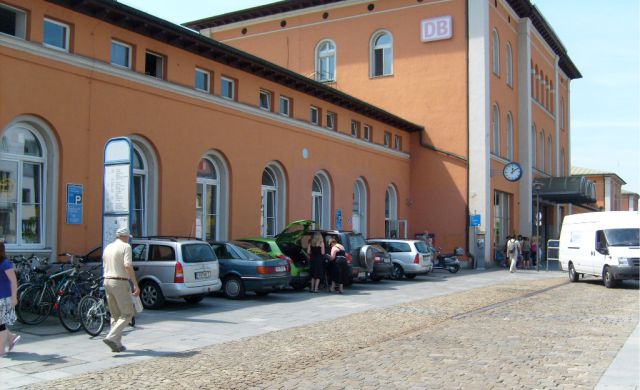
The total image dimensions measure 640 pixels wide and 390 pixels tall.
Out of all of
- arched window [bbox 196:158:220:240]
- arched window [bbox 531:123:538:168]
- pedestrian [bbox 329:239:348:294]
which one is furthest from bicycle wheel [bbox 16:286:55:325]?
arched window [bbox 531:123:538:168]

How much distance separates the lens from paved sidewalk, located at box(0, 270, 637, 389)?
8273 millimetres

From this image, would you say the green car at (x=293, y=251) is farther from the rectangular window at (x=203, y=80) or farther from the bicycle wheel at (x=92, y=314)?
the bicycle wheel at (x=92, y=314)

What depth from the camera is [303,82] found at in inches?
949

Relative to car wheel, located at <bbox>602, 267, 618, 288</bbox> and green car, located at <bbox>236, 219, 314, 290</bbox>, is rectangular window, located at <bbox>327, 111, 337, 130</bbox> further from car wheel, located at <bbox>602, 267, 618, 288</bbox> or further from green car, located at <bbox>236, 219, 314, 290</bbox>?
car wheel, located at <bbox>602, 267, 618, 288</bbox>

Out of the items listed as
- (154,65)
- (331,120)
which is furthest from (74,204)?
(331,120)

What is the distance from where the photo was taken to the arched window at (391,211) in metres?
32.2

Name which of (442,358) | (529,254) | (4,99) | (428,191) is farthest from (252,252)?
(529,254)

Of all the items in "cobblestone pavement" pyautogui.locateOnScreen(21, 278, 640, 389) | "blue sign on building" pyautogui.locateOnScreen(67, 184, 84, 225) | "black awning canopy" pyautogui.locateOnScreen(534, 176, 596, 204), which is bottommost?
"cobblestone pavement" pyautogui.locateOnScreen(21, 278, 640, 389)

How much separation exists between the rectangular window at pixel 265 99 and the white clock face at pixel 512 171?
51.3ft

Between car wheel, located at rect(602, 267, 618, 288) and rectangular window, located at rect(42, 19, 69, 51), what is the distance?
1681cm

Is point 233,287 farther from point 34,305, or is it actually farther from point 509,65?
point 509,65

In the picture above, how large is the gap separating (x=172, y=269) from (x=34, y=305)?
2.89 metres

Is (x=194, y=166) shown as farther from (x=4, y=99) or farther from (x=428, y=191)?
(x=428, y=191)

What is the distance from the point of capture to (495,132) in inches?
1390
